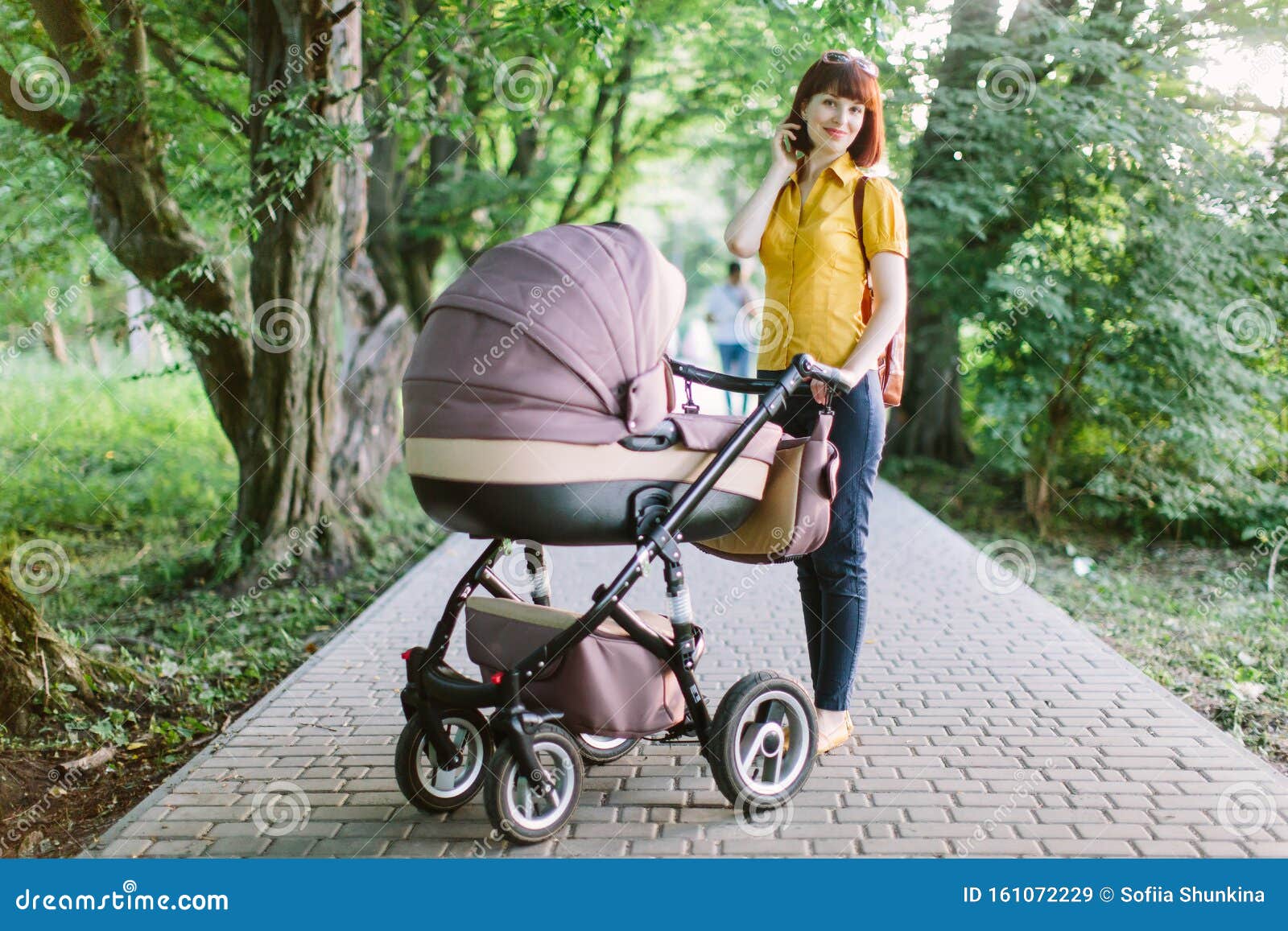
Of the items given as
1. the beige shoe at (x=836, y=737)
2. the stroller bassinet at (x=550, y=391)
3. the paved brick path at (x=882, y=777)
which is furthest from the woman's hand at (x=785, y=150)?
the paved brick path at (x=882, y=777)

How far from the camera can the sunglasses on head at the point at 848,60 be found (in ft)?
12.5

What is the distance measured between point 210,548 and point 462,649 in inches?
124

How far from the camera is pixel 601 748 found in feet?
13.5

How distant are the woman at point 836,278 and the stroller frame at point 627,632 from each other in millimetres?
279

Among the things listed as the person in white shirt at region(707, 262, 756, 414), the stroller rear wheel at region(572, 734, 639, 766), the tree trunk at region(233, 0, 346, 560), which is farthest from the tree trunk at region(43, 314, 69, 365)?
the stroller rear wheel at region(572, 734, 639, 766)

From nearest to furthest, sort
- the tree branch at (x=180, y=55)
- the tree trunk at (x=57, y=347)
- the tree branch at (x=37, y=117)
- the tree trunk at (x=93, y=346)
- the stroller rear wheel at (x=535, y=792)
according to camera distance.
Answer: the stroller rear wheel at (x=535, y=792) < the tree branch at (x=37, y=117) < the tree branch at (x=180, y=55) < the tree trunk at (x=93, y=346) < the tree trunk at (x=57, y=347)

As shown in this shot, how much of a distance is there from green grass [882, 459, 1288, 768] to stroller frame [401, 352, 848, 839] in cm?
250

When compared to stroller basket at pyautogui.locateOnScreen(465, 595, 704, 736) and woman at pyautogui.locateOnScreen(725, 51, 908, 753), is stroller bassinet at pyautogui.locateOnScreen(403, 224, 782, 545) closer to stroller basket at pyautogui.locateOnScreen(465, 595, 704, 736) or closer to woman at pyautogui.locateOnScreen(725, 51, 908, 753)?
stroller basket at pyautogui.locateOnScreen(465, 595, 704, 736)

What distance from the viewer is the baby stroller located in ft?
10.5

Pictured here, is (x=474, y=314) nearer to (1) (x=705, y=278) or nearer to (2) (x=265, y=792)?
(2) (x=265, y=792)

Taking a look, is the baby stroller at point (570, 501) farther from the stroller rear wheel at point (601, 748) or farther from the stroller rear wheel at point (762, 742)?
the stroller rear wheel at point (601, 748)

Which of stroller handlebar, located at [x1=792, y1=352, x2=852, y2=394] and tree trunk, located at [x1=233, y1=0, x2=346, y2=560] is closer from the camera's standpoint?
stroller handlebar, located at [x1=792, y1=352, x2=852, y2=394]
